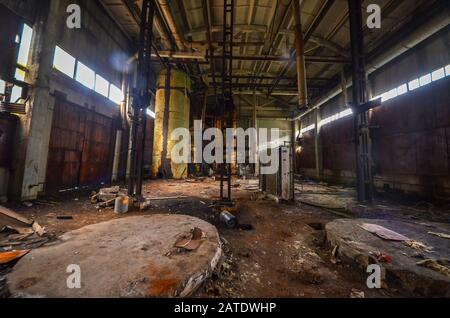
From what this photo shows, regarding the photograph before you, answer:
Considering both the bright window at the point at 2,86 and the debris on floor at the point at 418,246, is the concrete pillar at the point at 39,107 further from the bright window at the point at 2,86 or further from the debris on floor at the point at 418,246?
the debris on floor at the point at 418,246

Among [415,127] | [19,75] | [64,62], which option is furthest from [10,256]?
[415,127]

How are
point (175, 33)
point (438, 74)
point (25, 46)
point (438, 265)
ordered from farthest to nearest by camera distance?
point (175, 33) → point (438, 74) → point (25, 46) → point (438, 265)

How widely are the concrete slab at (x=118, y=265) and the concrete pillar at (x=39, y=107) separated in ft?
13.7

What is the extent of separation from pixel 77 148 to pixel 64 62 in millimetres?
3111

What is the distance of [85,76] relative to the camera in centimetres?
727

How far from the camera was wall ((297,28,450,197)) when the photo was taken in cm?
620

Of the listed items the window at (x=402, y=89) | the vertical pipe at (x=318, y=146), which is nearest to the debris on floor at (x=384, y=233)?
the window at (x=402, y=89)

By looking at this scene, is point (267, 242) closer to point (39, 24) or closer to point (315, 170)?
point (39, 24)

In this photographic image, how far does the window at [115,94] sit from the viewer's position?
8893 mm

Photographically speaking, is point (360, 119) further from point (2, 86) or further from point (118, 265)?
point (2, 86)

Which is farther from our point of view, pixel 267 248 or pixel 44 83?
pixel 44 83
